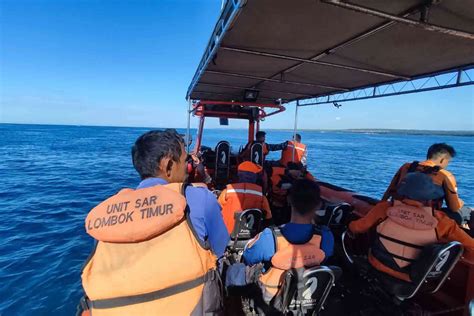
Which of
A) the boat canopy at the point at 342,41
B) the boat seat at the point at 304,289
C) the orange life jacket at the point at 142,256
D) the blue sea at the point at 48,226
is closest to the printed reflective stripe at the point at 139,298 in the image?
the orange life jacket at the point at 142,256

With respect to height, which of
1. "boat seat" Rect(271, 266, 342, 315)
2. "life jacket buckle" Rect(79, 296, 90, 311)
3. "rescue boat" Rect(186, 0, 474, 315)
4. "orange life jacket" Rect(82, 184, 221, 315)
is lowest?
"boat seat" Rect(271, 266, 342, 315)

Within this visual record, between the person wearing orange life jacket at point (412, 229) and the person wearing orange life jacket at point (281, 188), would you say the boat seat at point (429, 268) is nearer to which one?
the person wearing orange life jacket at point (412, 229)

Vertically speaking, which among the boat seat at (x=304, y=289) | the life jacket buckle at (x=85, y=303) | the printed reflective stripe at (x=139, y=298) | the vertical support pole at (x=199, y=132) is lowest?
the boat seat at (x=304, y=289)

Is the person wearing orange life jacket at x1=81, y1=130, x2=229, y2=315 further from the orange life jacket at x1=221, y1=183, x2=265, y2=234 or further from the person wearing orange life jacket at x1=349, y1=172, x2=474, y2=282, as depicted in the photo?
the orange life jacket at x1=221, y1=183, x2=265, y2=234

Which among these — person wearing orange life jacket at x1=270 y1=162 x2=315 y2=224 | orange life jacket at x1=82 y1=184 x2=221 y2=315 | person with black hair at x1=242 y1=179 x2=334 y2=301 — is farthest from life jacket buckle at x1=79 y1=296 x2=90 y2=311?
person wearing orange life jacket at x1=270 y1=162 x2=315 y2=224

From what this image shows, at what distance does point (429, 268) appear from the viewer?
1.82m

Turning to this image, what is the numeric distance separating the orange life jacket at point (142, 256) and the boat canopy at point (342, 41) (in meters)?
1.58

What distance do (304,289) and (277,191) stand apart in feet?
9.90

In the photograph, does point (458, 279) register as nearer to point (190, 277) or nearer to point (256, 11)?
point (190, 277)

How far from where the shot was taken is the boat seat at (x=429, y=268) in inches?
71.1

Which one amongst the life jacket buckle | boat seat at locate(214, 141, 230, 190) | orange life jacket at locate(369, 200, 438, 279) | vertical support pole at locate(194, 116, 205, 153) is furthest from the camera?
vertical support pole at locate(194, 116, 205, 153)

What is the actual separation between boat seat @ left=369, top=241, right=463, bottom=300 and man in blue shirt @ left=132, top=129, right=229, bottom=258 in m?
1.45

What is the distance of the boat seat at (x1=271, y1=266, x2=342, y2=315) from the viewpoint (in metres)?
1.65

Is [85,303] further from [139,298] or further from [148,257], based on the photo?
[148,257]
